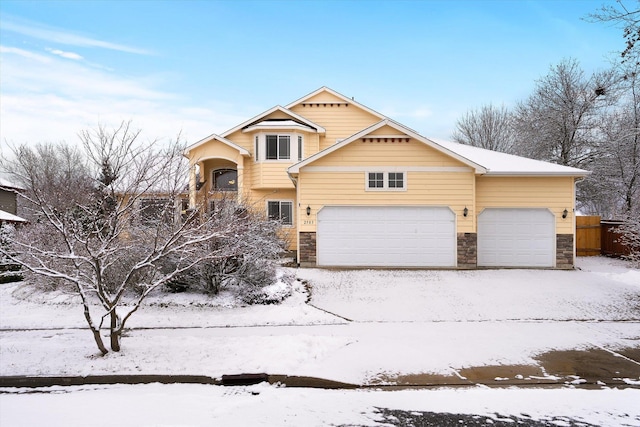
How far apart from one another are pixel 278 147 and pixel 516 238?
35.4 ft

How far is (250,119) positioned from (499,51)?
1116 cm

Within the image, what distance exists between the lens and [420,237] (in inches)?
595

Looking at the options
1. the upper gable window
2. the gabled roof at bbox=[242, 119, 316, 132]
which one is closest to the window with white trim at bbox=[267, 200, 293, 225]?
the upper gable window

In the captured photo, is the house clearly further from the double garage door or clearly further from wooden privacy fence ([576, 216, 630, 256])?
wooden privacy fence ([576, 216, 630, 256])

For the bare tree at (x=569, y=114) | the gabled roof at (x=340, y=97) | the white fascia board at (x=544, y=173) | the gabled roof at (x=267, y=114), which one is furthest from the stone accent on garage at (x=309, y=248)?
the bare tree at (x=569, y=114)

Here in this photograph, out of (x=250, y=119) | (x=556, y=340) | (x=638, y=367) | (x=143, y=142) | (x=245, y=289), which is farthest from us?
(x=250, y=119)

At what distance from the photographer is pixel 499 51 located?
15.4m

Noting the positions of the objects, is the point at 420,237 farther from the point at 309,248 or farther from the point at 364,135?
the point at 364,135

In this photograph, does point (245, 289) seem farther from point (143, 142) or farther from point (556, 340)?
point (556, 340)

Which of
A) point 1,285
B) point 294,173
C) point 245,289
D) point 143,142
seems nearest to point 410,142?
point 294,173

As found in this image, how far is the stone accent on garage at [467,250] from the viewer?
1496 centimetres

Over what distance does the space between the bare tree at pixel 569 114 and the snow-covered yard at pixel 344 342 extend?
1601 centimetres

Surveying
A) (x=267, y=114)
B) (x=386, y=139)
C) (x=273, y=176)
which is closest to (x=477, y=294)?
(x=386, y=139)

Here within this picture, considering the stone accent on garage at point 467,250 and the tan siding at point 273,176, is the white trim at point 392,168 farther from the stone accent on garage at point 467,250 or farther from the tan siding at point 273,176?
the tan siding at point 273,176
